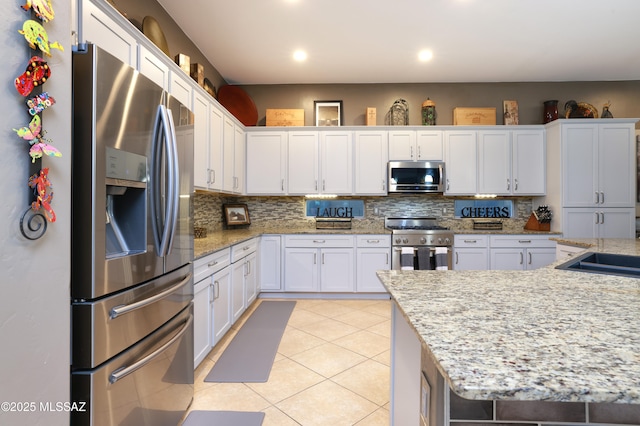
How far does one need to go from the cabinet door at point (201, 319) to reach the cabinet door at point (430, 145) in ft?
10.6

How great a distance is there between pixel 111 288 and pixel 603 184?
16.9ft

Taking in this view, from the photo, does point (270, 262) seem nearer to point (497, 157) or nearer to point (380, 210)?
point (380, 210)

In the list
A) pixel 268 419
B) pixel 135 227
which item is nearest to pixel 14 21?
pixel 135 227

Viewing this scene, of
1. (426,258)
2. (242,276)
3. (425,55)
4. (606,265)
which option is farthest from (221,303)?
(425,55)

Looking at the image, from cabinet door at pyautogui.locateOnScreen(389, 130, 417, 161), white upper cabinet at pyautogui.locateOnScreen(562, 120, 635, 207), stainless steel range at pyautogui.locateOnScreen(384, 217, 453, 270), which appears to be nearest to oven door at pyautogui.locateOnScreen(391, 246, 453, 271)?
stainless steel range at pyautogui.locateOnScreen(384, 217, 453, 270)

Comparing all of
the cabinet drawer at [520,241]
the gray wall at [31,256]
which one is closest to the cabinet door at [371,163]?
the cabinet drawer at [520,241]

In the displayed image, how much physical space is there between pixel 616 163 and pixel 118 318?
533cm

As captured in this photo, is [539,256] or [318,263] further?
[318,263]

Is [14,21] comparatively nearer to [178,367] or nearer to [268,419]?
[178,367]

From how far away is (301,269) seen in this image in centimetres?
413

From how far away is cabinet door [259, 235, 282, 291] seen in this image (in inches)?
162

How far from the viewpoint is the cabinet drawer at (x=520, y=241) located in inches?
156

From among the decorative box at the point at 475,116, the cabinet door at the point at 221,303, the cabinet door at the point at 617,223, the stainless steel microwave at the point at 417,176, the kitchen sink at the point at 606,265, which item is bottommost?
the cabinet door at the point at 221,303

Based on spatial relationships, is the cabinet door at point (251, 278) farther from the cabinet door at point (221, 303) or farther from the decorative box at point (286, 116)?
the decorative box at point (286, 116)
